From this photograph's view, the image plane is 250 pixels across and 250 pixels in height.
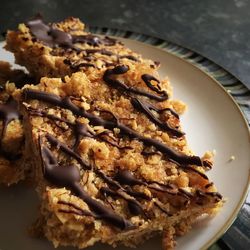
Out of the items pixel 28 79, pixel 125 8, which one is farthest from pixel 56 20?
pixel 28 79

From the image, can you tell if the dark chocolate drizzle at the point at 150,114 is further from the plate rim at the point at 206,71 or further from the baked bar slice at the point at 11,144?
the baked bar slice at the point at 11,144

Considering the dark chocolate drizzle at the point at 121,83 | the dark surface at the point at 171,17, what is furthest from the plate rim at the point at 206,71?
the dark surface at the point at 171,17

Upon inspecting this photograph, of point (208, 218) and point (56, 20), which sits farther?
point (56, 20)

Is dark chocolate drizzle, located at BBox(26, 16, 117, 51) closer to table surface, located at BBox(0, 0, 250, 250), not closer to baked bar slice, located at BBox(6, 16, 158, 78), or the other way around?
baked bar slice, located at BBox(6, 16, 158, 78)

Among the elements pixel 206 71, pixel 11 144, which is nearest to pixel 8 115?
pixel 11 144

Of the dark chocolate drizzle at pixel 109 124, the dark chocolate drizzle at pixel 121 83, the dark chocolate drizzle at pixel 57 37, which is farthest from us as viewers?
the dark chocolate drizzle at pixel 57 37

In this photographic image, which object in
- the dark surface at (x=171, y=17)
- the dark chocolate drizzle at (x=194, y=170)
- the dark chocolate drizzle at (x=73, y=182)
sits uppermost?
the dark surface at (x=171, y=17)

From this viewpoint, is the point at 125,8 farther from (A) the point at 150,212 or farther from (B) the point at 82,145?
(A) the point at 150,212
